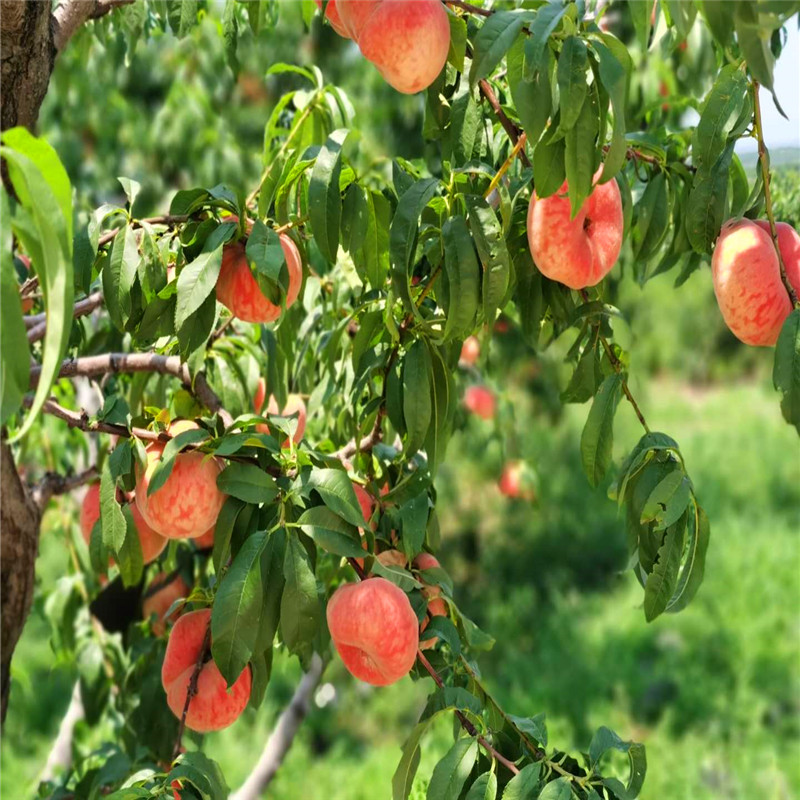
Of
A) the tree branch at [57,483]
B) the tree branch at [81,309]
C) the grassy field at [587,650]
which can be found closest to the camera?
the tree branch at [81,309]

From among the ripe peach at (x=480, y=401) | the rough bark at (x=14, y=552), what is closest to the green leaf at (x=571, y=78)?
the rough bark at (x=14, y=552)

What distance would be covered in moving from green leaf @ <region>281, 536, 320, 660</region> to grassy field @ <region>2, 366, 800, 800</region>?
3.97 ft

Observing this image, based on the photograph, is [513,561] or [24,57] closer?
[24,57]

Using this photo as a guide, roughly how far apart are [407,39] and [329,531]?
0.35 metres

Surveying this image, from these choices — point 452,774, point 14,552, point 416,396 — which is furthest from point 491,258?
point 14,552

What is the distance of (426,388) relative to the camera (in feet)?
3.00

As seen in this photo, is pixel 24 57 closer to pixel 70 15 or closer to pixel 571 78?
pixel 70 15

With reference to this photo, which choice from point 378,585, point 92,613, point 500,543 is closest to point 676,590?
point 378,585

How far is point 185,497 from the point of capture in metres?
0.89

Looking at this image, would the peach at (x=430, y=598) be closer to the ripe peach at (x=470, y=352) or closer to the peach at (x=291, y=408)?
the peach at (x=291, y=408)

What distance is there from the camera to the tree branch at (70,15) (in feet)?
3.42

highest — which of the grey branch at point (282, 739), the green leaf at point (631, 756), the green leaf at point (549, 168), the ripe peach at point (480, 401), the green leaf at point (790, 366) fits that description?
the green leaf at point (549, 168)

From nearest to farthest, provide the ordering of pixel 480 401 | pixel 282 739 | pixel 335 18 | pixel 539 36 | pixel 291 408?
pixel 539 36 < pixel 335 18 < pixel 291 408 < pixel 282 739 < pixel 480 401

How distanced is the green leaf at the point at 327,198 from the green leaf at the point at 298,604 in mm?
222
